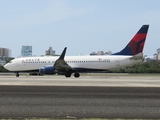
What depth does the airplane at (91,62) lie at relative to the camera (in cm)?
4150

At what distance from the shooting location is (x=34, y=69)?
1780 inches

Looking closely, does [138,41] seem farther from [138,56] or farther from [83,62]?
[83,62]

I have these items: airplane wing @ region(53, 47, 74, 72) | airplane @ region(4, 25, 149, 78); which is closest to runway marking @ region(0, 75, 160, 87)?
airplane wing @ region(53, 47, 74, 72)

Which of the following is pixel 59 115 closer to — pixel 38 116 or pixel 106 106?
pixel 38 116

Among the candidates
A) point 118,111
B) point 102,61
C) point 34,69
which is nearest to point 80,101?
point 118,111

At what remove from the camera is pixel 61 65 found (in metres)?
41.8

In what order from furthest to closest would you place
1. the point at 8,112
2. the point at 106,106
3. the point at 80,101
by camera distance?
the point at 80,101 → the point at 106,106 → the point at 8,112

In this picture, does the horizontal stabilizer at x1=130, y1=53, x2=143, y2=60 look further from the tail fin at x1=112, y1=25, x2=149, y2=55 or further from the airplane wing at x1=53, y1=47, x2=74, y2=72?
the airplane wing at x1=53, y1=47, x2=74, y2=72

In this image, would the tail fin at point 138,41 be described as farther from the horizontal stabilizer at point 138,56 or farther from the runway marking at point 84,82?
the runway marking at point 84,82

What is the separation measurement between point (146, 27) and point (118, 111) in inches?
1348

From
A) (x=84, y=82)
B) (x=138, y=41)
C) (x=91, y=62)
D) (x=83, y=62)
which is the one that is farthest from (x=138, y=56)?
(x=84, y=82)

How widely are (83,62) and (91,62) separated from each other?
1227 millimetres

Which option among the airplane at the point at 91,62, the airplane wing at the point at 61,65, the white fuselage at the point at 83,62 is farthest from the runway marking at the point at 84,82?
the white fuselage at the point at 83,62

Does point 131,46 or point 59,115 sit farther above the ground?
point 131,46
